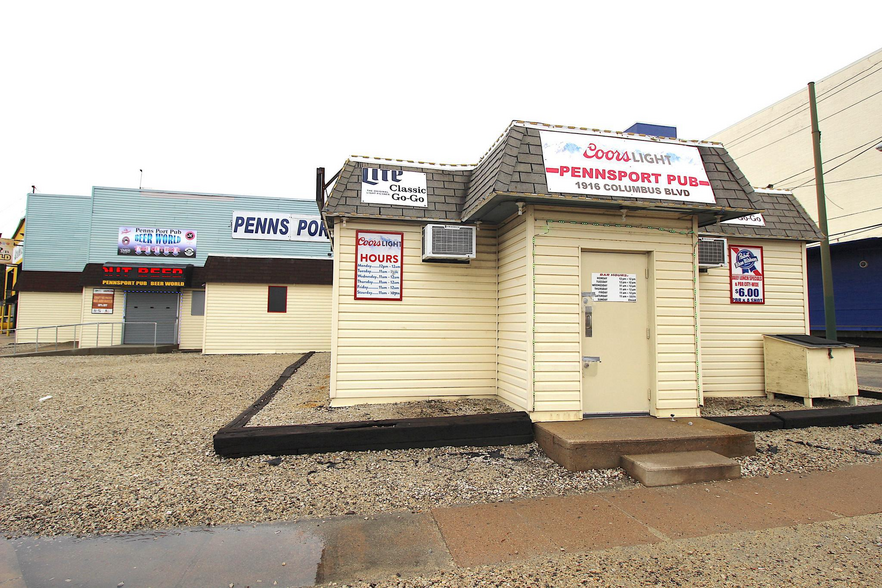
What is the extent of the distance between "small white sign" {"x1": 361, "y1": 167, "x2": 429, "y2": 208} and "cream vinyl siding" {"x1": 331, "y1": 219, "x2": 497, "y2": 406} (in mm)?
349

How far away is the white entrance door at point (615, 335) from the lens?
6016mm

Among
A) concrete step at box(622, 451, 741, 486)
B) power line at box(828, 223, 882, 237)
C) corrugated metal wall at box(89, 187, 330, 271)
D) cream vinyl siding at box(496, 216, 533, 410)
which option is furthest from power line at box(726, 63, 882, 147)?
concrete step at box(622, 451, 741, 486)

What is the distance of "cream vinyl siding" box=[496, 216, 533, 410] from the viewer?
6004mm

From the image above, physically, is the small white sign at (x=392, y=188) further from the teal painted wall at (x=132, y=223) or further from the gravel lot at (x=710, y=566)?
the teal painted wall at (x=132, y=223)

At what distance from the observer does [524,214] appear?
6.01m

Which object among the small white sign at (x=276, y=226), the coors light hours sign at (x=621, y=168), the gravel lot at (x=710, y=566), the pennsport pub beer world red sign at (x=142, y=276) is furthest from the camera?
the small white sign at (x=276, y=226)

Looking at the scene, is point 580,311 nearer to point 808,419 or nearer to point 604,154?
point 604,154

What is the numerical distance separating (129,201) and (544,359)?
21019mm

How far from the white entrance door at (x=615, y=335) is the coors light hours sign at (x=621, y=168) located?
0.92 metres

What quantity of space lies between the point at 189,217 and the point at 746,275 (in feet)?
67.2

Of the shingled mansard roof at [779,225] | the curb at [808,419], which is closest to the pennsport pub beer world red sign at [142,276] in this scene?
the shingled mansard roof at [779,225]

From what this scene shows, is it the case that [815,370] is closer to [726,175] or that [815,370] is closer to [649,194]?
[726,175]

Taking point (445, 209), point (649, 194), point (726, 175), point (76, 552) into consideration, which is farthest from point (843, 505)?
point (76, 552)

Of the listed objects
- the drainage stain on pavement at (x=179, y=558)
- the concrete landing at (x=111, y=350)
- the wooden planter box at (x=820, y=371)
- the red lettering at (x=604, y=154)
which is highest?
the red lettering at (x=604, y=154)
